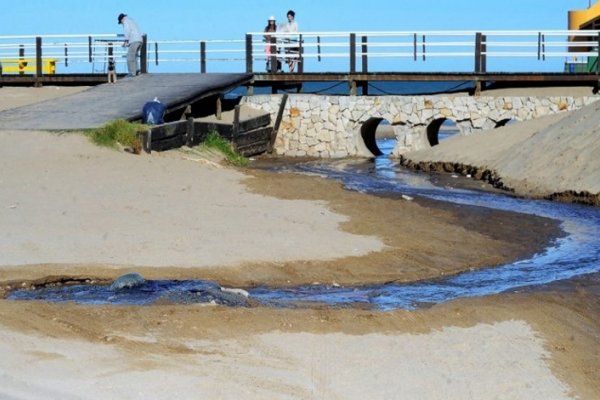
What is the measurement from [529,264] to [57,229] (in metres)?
4.84

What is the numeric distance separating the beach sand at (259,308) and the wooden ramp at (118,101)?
10.5ft

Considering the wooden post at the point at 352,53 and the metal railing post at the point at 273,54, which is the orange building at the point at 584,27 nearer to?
the wooden post at the point at 352,53

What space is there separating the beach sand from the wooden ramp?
321 cm

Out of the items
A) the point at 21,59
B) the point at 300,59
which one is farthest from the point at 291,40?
the point at 21,59

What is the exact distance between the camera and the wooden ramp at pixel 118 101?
73.2 ft

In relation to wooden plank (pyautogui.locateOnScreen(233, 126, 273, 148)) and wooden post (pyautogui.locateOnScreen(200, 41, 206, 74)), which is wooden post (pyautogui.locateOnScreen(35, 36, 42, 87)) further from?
wooden plank (pyautogui.locateOnScreen(233, 126, 273, 148))

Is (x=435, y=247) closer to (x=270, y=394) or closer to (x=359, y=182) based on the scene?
(x=270, y=394)

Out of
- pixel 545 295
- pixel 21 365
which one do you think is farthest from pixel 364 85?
pixel 21 365

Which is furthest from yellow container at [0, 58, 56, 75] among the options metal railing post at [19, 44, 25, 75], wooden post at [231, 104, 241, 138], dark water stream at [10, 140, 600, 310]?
dark water stream at [10, 140, 600, 310]

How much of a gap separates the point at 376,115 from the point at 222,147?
6.04m

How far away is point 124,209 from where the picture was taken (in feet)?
47.0

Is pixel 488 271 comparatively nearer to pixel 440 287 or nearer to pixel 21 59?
pixel 440 287

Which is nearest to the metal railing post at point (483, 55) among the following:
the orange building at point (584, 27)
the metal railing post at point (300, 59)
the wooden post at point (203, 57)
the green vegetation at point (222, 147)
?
the orange building at point (584, 27)

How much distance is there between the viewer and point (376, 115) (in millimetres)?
29172
